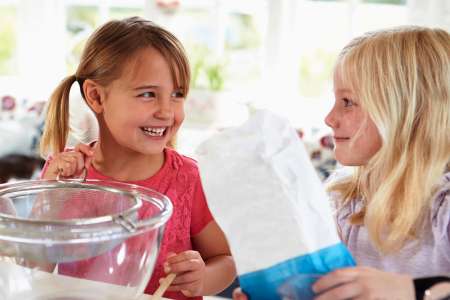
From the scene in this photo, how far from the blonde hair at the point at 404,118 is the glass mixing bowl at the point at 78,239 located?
1.26ft

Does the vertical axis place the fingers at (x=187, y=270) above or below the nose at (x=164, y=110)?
below

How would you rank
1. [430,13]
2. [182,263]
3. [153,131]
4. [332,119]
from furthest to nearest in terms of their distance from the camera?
[430,13]
[153,131]
[332,119]
[182,263]

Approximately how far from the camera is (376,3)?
3102 millimetres

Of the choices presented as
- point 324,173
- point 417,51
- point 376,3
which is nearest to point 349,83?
point 417,51

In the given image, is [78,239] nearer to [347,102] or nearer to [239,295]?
[239,295]

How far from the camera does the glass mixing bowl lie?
0.68 meters

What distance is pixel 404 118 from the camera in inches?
39.6

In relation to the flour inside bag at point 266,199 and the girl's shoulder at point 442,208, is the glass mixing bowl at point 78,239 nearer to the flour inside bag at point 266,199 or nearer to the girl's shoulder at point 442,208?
the flour inside bag at point 266,199

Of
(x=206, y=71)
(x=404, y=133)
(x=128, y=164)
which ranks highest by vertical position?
(x=404, y=133)

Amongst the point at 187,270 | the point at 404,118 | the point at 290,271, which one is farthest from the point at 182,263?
the point at 404,118

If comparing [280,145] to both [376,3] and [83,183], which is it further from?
[376,3]

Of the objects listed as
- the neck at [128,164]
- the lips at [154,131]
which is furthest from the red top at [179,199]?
the lips at [154,131]

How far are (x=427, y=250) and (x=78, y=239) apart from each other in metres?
0.58

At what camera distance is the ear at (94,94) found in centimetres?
120
